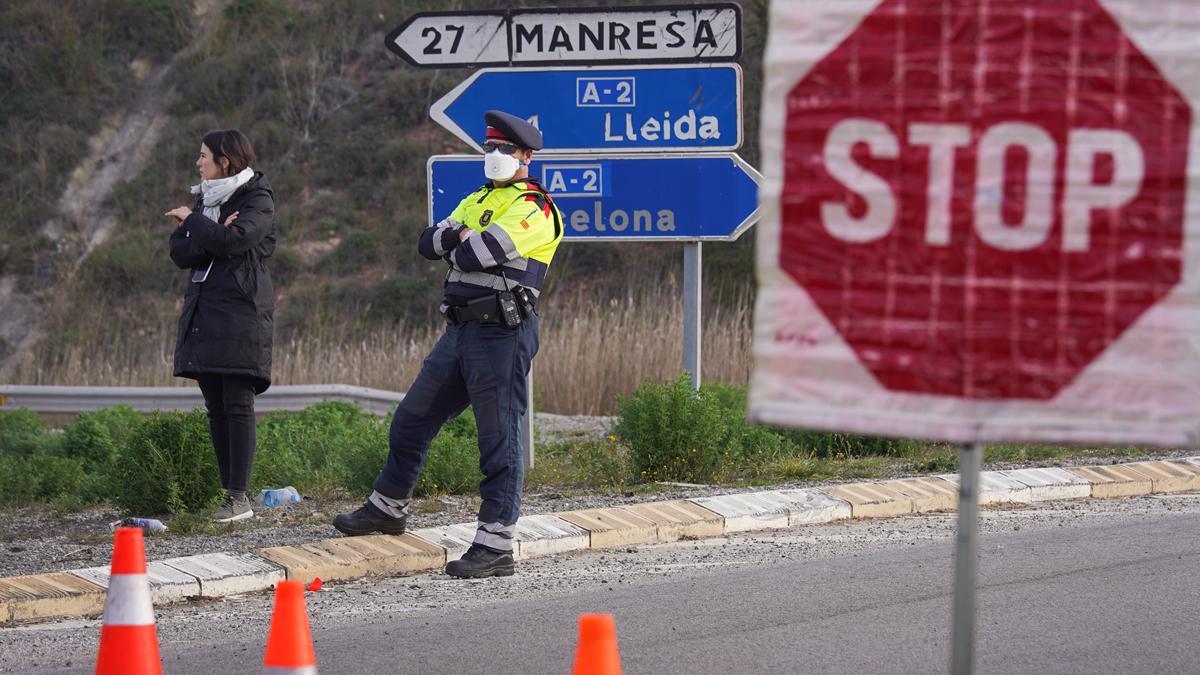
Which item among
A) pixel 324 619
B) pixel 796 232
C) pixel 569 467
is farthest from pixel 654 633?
pixel 569 467

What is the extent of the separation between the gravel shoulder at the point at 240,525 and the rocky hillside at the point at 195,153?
17.7 meters

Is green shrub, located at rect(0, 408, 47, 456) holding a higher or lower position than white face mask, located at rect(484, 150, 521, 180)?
lower

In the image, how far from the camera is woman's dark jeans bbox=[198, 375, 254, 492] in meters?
8.07

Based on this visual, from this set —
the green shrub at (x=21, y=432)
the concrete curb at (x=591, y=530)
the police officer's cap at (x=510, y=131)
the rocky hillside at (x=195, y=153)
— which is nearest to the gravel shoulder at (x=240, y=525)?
the concrete curb at (x=591, y=530)

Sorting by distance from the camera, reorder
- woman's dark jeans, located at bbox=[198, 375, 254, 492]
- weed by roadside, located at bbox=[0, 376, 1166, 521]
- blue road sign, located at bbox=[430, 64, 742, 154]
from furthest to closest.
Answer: blue road sign, located at bbox=[430, 64, 742, 154], weed by roadside, located at bbox=[0, 376, 1166, 521], woman's dark jeans, located at bbox=[198, 375, 254, 492]

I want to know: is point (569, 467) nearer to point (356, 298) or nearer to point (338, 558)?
point (338, 558)

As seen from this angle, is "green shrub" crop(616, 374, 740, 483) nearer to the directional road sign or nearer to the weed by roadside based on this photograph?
the weed by roadside

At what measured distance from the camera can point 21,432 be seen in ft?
42.4

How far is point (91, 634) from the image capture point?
5.99m

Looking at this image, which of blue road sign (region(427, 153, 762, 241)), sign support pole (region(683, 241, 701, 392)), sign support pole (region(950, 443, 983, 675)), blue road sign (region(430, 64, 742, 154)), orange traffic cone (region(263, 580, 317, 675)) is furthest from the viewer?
sign support pole (region(683, 241, 701, 392))

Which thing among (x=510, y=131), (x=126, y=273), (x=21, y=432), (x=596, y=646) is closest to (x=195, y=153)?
(x=126, y=273)

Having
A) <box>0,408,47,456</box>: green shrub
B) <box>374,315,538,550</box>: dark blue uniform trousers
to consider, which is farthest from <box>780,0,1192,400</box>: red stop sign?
<box>0,408,47,456</box>: green shrub

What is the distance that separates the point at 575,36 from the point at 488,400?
3824mm

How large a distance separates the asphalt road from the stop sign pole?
275 centimetres
